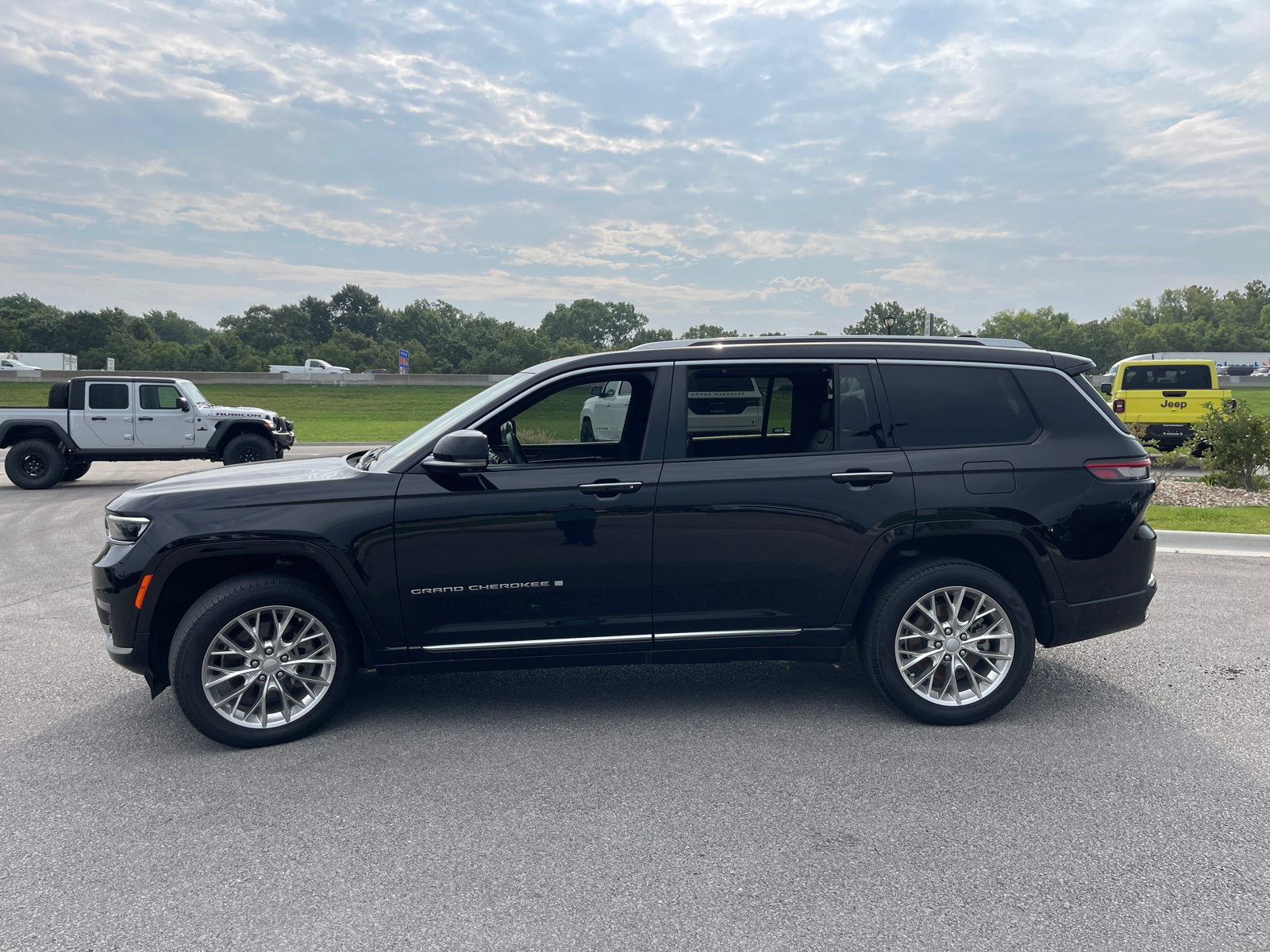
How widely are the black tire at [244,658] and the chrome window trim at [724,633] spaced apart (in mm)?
1526

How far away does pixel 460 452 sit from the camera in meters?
3.96

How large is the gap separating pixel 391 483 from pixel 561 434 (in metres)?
1.35

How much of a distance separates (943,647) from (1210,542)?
6405 mm

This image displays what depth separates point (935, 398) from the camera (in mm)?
4473

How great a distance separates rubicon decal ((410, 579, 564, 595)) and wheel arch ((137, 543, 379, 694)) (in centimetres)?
31

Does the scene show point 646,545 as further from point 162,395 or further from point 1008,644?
point 162,395

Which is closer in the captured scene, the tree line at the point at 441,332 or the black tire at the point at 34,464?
the black tire at the point at 34,464

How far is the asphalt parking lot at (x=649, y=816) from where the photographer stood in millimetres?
2676

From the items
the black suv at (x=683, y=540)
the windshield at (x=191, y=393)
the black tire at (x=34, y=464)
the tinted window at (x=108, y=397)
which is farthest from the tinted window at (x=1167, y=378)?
the black tire at (x=34, y=464)

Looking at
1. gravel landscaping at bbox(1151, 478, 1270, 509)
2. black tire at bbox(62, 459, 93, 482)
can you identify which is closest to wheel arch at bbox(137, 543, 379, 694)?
gravel landscaping at bbox(1151, 478, 1270, 509)

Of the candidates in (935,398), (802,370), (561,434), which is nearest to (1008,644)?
(935,398)

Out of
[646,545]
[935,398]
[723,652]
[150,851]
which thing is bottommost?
[150,851]

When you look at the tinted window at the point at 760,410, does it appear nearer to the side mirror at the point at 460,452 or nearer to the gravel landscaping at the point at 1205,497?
the side mirror at the point at 460,452

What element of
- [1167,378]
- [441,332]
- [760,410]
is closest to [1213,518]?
[760,410]
